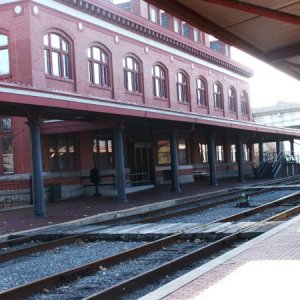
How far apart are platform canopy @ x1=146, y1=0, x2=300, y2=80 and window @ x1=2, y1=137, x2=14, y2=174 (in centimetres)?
1752

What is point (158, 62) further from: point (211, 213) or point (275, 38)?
point (275, 38)

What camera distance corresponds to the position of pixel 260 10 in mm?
6504

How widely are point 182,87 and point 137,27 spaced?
7972 mm

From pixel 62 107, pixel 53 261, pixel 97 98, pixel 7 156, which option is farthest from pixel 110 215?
pixel 7 156

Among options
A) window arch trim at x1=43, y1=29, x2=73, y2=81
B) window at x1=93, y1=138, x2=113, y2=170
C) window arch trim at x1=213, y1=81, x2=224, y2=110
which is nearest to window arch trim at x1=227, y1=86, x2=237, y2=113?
window arch trim at x1=213, y1=81, x2=224, y2=110

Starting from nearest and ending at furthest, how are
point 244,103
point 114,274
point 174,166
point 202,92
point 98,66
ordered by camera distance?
point 114,274, point 174,166, point 98,66, point 202,92, point 244,103

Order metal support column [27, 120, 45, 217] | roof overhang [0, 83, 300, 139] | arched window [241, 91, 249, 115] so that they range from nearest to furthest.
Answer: roof overhang [0, 83, 300, 139], metal support column [27, 120, 45, 217], arched window [241, 91, 249, 115]

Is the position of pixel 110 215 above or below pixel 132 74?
below

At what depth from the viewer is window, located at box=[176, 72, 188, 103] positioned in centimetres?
3667

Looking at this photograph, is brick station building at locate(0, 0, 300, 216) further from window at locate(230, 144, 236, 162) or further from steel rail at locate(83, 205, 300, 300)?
steel rail at locate(83, 205, 300, 300)

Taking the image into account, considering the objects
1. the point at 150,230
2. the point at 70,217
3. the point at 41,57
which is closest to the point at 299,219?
the point at 150,230

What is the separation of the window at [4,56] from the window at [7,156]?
328 centimetres

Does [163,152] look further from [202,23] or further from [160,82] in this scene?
[202,23]

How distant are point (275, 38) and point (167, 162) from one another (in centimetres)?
→ 2649
